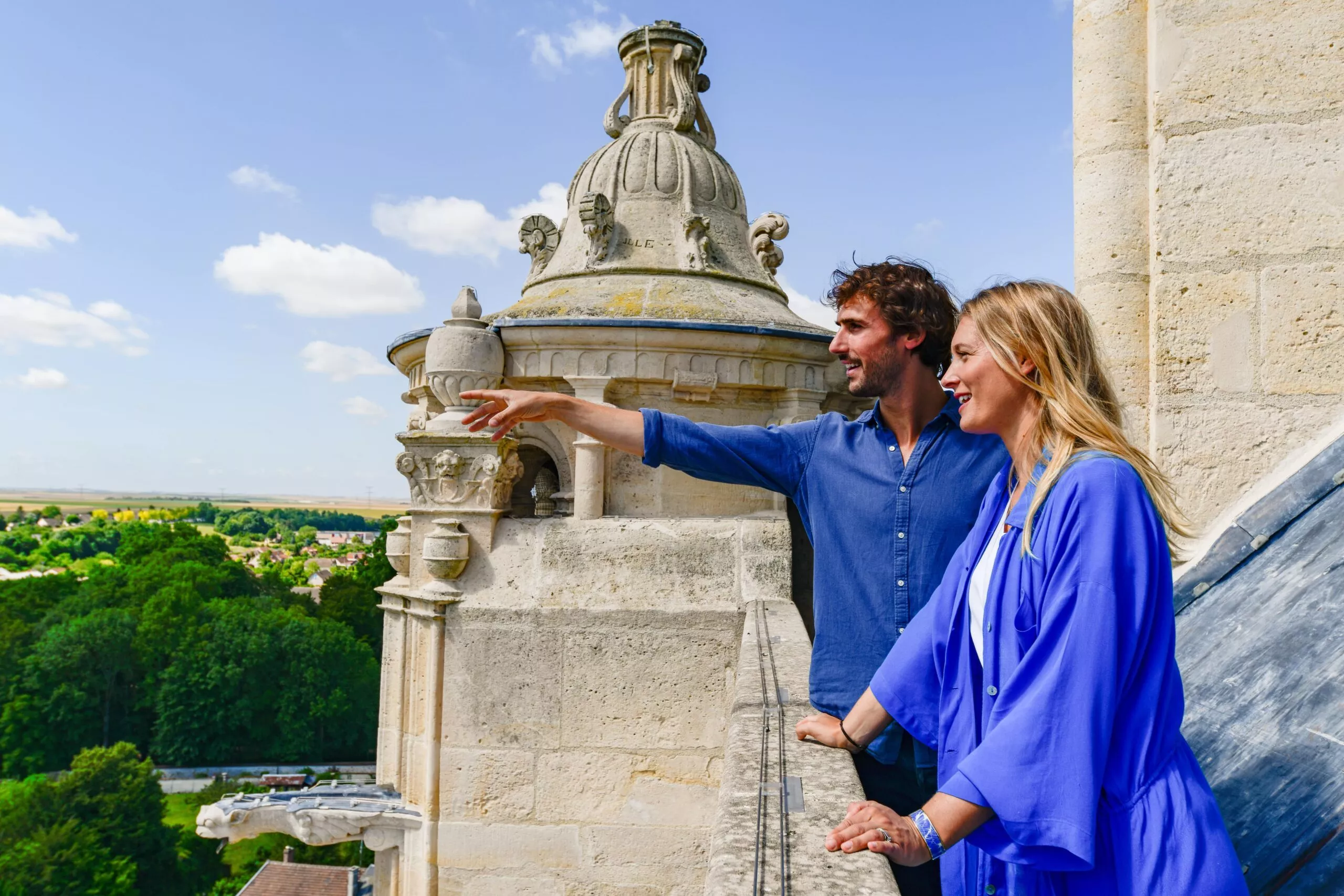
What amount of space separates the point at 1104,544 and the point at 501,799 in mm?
3394

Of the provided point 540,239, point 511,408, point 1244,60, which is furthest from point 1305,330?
point 540,239

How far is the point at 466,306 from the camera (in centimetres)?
412

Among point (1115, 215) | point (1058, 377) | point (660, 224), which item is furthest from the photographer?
point (660, 224)

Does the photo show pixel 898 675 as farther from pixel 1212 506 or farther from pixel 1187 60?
pixel 1187 60

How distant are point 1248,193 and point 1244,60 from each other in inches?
13.1

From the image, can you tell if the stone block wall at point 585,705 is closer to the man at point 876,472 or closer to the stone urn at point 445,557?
the stone urn at point 445,557

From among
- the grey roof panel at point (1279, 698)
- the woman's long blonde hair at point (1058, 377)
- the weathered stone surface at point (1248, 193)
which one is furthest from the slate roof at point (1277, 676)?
the weathered stone surface at point (1248, 193)

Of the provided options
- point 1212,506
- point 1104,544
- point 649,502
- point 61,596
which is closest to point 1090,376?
point 1104,544

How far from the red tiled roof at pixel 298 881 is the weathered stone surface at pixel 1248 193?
21.6 meters

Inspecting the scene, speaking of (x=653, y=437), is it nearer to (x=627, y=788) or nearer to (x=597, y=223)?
(x=627, y=788)

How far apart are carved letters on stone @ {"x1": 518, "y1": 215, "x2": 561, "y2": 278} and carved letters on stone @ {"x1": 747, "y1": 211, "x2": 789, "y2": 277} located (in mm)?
1238

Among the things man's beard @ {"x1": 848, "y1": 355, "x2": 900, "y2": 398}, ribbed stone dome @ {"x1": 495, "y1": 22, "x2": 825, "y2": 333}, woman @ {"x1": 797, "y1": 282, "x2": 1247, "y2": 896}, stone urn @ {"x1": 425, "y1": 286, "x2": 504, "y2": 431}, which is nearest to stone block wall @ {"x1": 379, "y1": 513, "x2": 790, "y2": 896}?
stone urn @ {"x1": 425, "y1": 286, "x2": 504, "y2": 431}

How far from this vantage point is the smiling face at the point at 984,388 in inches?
52.2

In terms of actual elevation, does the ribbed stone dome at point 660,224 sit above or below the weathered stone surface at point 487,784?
above
